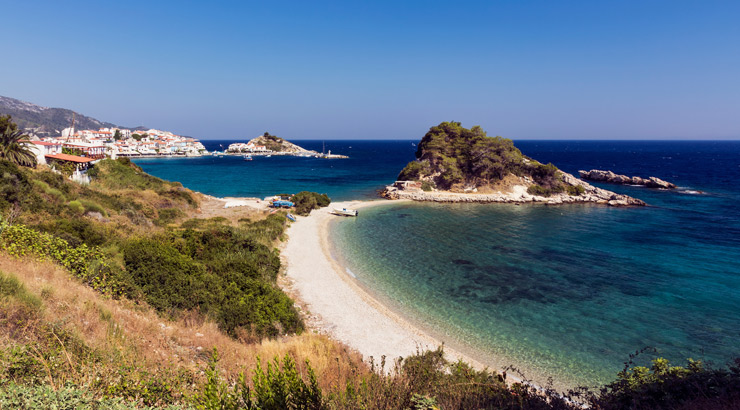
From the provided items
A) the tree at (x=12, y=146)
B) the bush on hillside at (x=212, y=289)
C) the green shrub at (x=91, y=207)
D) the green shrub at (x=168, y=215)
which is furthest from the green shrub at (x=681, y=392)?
the tree at (x=12, y=146)

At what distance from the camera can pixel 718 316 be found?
51.3ft

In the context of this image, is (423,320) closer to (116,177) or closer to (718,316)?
(718,316)

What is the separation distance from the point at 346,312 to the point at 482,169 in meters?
43.8

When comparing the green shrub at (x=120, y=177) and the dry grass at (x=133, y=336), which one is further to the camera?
the green shrub at (x=120, y=177)

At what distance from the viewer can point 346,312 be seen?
51.7 ft

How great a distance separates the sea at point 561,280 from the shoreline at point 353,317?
53cm

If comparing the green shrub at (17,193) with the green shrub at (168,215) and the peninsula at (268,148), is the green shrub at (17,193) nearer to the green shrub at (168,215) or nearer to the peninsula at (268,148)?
the green shrub at (168,215)

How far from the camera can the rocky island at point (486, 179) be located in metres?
49.5

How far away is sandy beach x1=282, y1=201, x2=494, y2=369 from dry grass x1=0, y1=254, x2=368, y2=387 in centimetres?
377

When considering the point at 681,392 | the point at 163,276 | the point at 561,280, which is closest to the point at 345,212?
the point at 561,280

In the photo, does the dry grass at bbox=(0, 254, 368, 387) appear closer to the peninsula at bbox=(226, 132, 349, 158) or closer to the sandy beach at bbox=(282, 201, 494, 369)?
the sandy beach at bbox=(282, 201, 494, 369)

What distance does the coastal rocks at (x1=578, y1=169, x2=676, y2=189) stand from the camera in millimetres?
58669

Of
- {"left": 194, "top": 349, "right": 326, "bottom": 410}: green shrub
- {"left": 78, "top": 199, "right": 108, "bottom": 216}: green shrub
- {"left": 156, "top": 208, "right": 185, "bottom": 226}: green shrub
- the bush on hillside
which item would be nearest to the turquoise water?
the bush on hillside

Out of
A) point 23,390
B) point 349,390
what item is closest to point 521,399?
point 349,390
